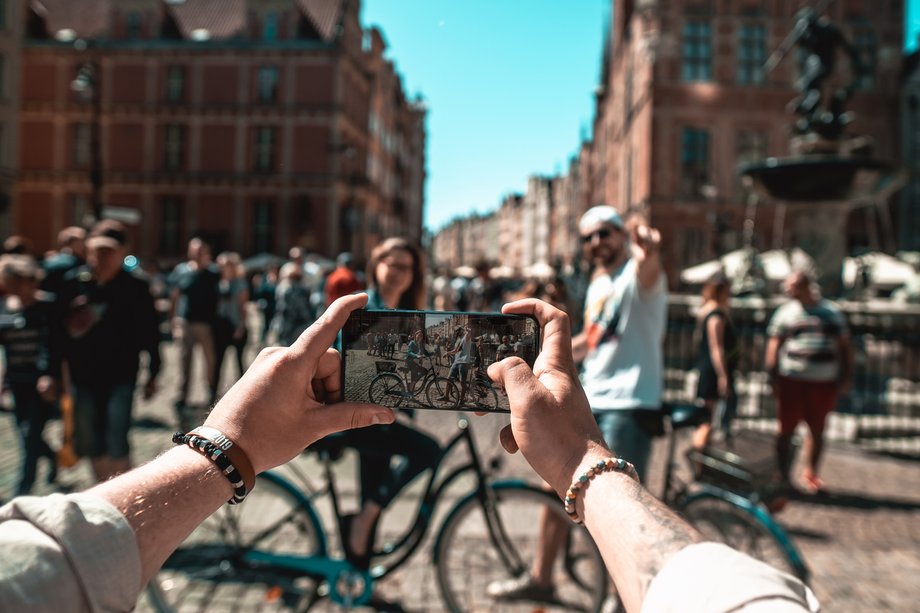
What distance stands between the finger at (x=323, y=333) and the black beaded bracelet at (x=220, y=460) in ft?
0.70

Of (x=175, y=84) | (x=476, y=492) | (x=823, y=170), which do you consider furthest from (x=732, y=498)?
(x=175, y=84)

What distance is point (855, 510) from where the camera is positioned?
19.4 ft

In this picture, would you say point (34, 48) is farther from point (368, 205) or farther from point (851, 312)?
point (851, 312)

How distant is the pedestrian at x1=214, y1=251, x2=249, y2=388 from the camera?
903 cm

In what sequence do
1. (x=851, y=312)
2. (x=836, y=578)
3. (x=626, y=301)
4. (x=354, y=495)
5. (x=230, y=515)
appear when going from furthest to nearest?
(x=851, y=312)
(x=354, y=495)
(x=836, y=578)
(x=230, y=515)
(x=626, y=301)

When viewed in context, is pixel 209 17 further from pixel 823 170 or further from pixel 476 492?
pixel 476 492

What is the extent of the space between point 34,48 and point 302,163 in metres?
15.4

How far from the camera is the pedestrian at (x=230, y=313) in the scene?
29.6 ft

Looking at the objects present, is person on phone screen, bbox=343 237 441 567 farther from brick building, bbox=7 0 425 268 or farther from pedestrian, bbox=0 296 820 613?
brick building, bbox=7 0 425 268

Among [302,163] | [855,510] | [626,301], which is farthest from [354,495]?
[302,163]

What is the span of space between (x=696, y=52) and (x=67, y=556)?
3509 cm

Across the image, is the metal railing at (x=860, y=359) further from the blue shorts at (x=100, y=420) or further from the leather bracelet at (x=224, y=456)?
the leather bracelet at (x=224, y=456)

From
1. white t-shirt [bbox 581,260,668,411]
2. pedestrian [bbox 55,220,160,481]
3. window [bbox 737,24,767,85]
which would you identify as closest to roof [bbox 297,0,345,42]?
window [bbox 737,24,767,85]

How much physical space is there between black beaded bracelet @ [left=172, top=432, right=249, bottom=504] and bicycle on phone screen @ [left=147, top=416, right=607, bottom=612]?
2.29m
